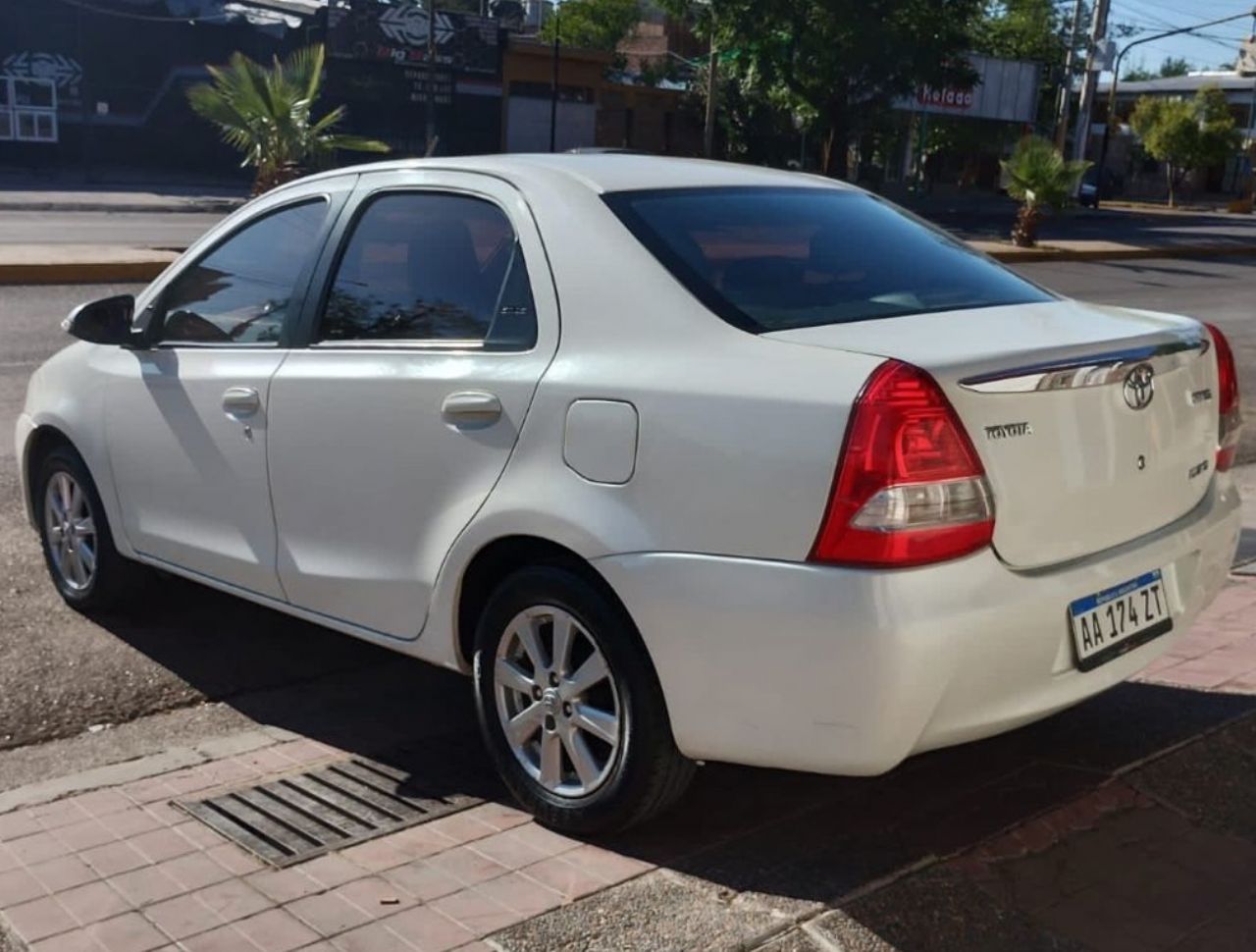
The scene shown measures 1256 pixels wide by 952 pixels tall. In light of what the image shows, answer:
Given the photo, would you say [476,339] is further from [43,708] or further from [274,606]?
[43,708]

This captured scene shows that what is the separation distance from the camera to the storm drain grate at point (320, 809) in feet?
11.9

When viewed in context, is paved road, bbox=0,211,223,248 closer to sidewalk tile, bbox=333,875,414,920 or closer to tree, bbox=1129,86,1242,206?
sidewalk tile, bbox=333,875,414,920

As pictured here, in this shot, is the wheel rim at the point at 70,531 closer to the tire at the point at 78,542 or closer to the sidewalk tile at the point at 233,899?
the tire at the point at 78,542

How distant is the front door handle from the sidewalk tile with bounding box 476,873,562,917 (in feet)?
5.46

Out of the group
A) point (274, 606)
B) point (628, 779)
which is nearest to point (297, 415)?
point (274, 606)

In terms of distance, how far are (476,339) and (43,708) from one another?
191 cm

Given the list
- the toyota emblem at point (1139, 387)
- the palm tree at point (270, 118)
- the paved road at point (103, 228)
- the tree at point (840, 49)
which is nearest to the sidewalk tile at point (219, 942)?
the toyota emblem at point (1139, 387)

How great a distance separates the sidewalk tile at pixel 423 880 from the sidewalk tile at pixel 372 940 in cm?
16

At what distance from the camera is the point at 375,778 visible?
4113 millimetres

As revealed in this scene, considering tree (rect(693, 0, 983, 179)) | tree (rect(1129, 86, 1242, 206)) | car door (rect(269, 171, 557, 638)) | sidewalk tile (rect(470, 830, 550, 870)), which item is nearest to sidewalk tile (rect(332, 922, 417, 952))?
sidewalk tile (rect(470, 830, 550, 870))

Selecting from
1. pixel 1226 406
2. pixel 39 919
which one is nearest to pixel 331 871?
pixel 39 919

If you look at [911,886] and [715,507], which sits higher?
[715,507]

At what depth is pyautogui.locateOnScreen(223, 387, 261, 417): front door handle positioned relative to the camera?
436 centimetres

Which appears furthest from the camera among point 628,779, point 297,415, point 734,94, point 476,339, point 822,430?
point 734,94
